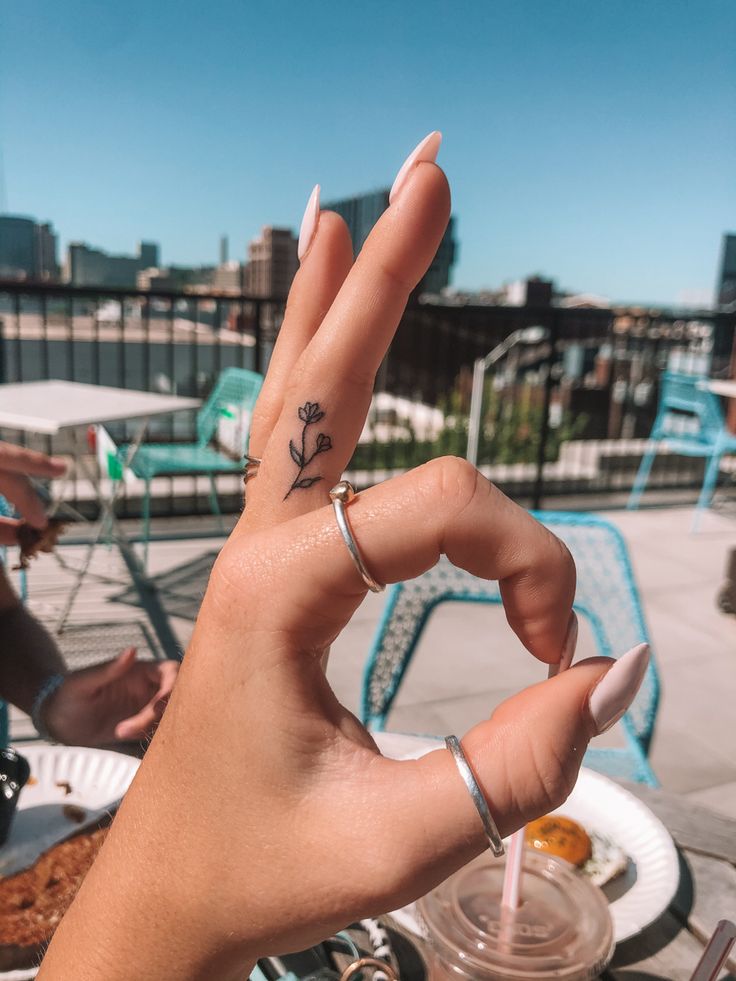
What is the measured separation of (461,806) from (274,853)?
124mm

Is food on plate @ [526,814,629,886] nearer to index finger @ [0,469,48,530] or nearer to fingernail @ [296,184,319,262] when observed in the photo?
fingernail @ [296,184,319,262]

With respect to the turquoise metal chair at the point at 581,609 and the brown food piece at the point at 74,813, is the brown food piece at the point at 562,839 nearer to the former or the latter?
the brown food piece at the point at 74,813

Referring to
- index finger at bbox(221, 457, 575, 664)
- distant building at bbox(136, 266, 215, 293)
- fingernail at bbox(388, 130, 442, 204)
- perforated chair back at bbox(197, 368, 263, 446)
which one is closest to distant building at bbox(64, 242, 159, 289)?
distant building at bbox(136, 266, 215, 293)

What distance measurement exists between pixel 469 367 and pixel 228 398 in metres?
4.95

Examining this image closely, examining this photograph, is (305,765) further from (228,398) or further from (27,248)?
(228,398)

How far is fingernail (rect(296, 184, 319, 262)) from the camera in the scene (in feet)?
2.55

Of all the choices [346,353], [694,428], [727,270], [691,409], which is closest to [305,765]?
[346,353]

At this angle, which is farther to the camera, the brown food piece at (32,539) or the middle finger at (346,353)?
the brown food piece at (32,539)

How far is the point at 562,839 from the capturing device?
3.69 ft

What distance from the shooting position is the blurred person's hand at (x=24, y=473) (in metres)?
1.33

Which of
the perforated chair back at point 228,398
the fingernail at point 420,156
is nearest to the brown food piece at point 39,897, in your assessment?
the fingernail at point 420,156

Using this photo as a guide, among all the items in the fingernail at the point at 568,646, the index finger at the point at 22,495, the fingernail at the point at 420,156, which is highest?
the fingernail at the point at 420,156

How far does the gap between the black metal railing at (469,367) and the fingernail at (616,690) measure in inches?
163

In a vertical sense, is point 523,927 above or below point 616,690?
below
